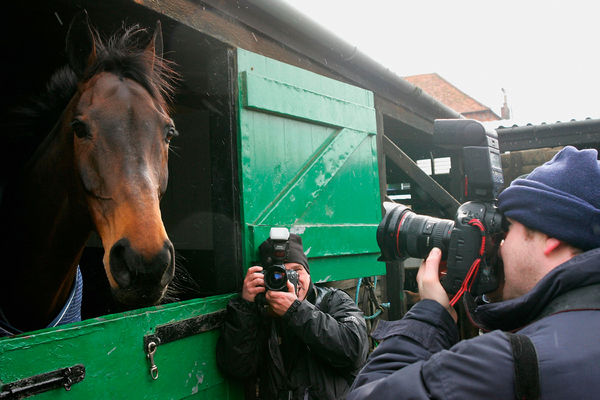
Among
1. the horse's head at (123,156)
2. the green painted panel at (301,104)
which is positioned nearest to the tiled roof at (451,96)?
the green painted panel at (301,104)

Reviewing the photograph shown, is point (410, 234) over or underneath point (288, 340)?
over

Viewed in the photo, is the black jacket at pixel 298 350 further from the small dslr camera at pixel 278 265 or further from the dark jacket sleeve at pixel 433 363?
the dark jacket sleeve at pixel 433 363

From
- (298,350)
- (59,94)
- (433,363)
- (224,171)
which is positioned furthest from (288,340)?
(59,94)

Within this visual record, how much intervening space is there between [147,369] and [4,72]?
86.7 inches

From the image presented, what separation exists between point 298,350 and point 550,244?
1.39m

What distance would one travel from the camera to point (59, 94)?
5.88 ft

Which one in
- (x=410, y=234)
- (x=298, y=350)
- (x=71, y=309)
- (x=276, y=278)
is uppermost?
(x=410, y=234)

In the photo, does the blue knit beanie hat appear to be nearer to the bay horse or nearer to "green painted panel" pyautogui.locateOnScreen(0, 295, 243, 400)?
the bay horse

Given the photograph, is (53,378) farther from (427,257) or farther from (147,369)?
(427,257)

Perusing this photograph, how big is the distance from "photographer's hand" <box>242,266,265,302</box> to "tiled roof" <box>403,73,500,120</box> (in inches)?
1092

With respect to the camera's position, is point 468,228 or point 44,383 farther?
point 44,383

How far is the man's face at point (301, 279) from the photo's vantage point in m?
2.08

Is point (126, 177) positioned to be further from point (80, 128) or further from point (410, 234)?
point (410, 234)

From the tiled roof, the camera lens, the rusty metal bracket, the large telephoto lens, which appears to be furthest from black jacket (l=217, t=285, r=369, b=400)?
the tiled roof
